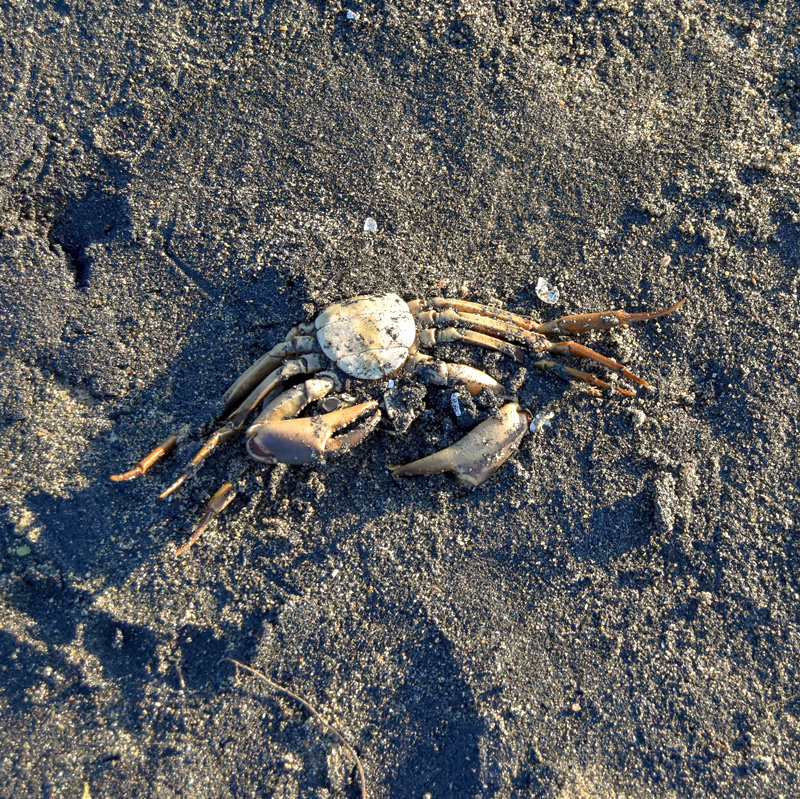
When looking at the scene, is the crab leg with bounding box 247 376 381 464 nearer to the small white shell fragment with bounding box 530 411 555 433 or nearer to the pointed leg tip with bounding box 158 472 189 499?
the pointed leg tip with bounding box 158 472 189 499

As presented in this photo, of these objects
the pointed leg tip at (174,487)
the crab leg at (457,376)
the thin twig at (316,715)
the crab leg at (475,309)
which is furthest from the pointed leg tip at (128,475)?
the crab leg at (475,309)

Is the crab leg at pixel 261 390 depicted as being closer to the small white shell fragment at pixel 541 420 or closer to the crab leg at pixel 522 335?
the crab leg at pixel 522 335

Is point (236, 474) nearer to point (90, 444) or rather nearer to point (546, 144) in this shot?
point (90, 444)

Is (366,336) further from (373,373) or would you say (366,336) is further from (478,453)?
(478,453)

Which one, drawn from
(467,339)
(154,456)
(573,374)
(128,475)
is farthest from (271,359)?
(573,374)

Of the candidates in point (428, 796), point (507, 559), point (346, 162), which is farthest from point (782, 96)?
point (428, 796)

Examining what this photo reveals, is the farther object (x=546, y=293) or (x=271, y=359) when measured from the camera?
(x=546, y=293)

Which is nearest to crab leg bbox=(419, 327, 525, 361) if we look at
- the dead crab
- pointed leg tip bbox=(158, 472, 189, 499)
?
the dead crab
